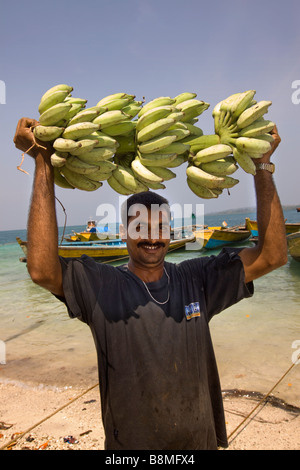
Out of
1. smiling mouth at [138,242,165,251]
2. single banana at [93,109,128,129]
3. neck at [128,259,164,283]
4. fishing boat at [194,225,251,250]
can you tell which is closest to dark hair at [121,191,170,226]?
smiling mouth at [138,242,165,251]

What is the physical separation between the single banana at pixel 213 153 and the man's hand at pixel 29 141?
75 centimetres

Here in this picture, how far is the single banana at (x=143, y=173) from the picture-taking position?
1.54 m

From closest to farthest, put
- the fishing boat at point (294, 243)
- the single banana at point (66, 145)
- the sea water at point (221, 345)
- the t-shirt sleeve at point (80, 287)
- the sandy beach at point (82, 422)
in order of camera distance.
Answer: the single banana at point (66, 145) < the t-shirt sleeve at point (80, 287) < the sandy beach at point (82, 422) < the sea water at point (221, 345) < the fishing boat at point (294, 243)

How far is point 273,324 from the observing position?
7770mm

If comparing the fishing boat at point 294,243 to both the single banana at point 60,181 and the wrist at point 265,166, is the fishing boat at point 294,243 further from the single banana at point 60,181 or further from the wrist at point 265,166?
the single banana at point 60,181

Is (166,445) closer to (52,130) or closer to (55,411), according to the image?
(52,130)

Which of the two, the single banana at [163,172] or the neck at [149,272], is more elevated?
the single banana at [163,172]

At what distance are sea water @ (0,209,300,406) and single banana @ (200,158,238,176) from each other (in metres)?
3.71

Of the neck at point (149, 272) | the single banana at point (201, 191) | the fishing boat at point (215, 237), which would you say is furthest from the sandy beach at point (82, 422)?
the fishing boat at point (215, 237)

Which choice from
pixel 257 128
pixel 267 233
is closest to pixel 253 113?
pixel 257 128

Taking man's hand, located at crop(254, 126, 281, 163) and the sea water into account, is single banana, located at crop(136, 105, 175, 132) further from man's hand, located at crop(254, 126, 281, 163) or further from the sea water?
the sea water
